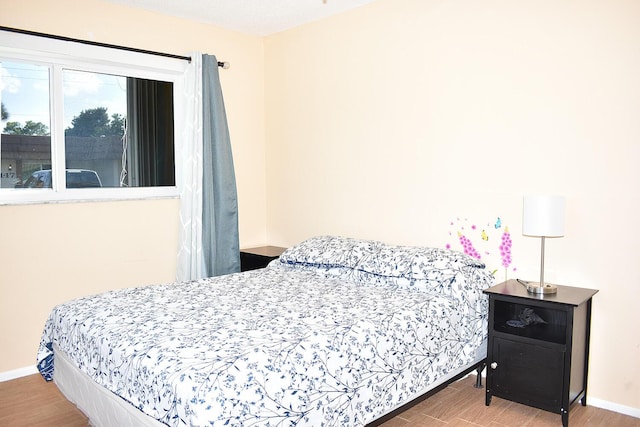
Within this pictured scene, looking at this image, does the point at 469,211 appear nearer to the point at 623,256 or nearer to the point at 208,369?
the point at 623,256

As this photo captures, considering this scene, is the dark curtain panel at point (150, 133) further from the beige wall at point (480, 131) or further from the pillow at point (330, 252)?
the pillow at point (330, 252)

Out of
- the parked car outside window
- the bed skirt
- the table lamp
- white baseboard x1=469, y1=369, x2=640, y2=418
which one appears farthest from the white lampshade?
the parked car outside window

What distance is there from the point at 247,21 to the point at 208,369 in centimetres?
306

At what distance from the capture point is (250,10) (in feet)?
12.5

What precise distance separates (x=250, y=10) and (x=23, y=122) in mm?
1740

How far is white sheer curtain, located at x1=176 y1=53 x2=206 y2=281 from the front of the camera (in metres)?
3.92

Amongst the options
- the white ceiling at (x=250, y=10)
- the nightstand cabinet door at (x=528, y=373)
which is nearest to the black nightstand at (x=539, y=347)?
the nightstand cabinet door at (x=528, y=373)

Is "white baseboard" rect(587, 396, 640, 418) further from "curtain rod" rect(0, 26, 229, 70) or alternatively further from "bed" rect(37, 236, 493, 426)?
"curtain rod" rect(0, 26, 229, 70)

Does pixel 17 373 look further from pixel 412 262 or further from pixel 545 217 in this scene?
pixel 545 217

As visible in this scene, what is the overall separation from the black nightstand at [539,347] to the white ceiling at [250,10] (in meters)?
2.31

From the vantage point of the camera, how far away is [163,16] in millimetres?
3834

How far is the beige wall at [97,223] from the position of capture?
3.26 m

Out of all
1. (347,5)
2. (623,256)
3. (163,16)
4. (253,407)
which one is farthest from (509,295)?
(163,16)

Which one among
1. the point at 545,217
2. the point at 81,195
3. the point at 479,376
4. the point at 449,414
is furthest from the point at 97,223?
the point at 545,217
